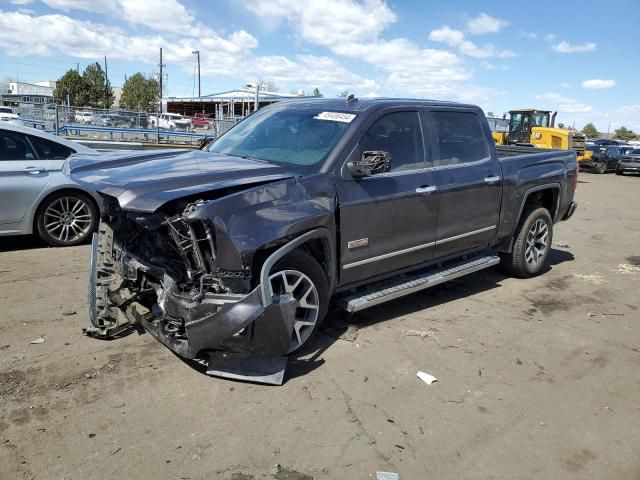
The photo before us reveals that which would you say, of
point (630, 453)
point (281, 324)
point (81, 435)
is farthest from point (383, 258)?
point (81, 435)

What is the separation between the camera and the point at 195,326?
3463mm

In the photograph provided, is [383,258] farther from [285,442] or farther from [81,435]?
[81,435]

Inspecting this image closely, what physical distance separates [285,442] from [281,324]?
2.60ft

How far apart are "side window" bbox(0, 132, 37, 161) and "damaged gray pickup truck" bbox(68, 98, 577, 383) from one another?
269cm

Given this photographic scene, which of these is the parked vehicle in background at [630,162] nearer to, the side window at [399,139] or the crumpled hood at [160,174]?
the side window at [399,139]

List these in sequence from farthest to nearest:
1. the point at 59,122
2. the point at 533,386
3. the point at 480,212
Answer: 1. the point at 59,122
2. the point at 480,212
3. the point at 533,386

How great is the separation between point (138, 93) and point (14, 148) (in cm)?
5841

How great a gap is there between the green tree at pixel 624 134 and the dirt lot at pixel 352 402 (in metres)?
70.4

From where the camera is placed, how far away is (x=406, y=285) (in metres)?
4.86

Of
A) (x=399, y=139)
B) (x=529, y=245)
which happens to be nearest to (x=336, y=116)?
(x=399, y=139)

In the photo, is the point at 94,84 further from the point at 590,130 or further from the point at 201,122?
the point at 590,130

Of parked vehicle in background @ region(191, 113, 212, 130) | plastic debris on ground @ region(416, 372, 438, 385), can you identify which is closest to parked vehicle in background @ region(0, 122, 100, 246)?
plastic debris on ground @ region(416, 372, 438, 385)

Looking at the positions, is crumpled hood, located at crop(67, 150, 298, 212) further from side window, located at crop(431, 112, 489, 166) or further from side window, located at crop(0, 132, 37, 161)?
side window, located at crop(0, 132, 37, 161)

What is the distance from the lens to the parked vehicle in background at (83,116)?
20.6m
